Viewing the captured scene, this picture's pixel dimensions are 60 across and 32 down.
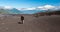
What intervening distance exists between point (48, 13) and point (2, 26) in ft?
4.30

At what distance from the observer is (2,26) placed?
3.07 meters

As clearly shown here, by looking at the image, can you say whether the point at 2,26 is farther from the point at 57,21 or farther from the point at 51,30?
the point at 57,21

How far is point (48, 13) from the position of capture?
11.3 feet

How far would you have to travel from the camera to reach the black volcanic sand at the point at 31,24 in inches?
119

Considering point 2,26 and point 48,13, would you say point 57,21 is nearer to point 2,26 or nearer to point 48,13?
point 48,13

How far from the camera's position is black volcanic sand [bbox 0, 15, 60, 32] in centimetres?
303

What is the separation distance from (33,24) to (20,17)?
40 cm

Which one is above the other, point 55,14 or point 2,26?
point 55,14

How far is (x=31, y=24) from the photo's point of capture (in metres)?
3.29

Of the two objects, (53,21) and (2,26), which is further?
(53,21)

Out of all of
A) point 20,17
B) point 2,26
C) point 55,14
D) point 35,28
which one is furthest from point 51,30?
point 2,26

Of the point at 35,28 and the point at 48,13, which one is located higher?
the point at 48,13

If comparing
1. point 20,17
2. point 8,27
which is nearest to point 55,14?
point 20,17

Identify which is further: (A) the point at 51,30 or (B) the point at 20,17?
(B) the point at 20,17
